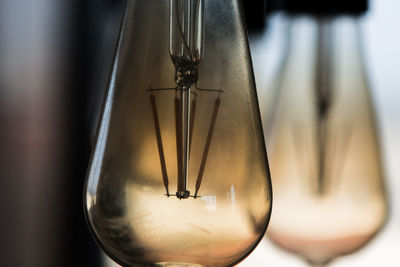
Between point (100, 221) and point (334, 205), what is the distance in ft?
0.77

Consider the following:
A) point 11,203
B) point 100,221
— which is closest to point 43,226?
point 11,203

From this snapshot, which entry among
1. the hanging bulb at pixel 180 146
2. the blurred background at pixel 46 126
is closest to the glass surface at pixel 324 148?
the hanging bulb at pixel 180 146

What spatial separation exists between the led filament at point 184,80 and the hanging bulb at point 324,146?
188 mm

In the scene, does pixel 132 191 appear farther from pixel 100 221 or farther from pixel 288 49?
pixel 288 49

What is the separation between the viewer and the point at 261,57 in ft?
2.00

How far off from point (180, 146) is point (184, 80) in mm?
34

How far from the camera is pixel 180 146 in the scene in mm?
318

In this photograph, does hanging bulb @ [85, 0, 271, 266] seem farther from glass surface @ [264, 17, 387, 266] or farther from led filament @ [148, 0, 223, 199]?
glass surface @ [264, 17, 387, 266]

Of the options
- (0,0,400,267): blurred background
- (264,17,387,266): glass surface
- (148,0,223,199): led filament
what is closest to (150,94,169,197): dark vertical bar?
(148,0,223,199): led filament

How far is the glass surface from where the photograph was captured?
48 cm

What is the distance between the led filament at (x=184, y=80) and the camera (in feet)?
1.04

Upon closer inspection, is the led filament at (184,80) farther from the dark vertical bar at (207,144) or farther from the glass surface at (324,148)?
the glass surface at (324,148)

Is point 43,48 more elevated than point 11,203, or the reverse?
point 43,48

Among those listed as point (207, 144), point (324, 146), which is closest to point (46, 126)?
point (324, 146)
